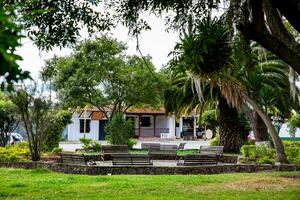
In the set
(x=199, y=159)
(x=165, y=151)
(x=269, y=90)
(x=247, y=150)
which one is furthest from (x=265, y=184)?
(x=269, y=90)

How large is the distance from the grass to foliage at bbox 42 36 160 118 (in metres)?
20.5

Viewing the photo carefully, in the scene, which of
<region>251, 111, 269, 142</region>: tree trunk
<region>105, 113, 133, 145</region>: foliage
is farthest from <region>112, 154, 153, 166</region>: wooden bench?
<region>105, 113, 133, 145</region>: foliage

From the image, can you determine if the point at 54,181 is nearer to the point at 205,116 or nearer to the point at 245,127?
the point at 245,127

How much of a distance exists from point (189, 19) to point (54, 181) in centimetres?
672

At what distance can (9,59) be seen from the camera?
6.27 ft

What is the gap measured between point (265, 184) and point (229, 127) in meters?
15.5

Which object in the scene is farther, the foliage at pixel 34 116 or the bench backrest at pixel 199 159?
the foliage at pixel 34 116

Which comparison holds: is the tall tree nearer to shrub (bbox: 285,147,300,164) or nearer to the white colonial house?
shrub (bbox: 285,147,300,164)

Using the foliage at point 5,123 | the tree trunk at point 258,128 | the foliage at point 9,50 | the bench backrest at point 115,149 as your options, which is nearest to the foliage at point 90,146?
the foliage at point 5,123

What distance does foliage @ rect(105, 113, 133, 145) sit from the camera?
30812 millimetres

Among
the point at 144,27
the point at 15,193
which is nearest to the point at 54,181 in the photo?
the point at 15,193

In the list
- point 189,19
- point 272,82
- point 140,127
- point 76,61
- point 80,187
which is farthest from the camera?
point 140,127

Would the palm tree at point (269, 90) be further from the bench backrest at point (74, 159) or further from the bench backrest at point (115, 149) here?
the bench backrest at point (74, 159)

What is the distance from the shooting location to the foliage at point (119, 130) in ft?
101
